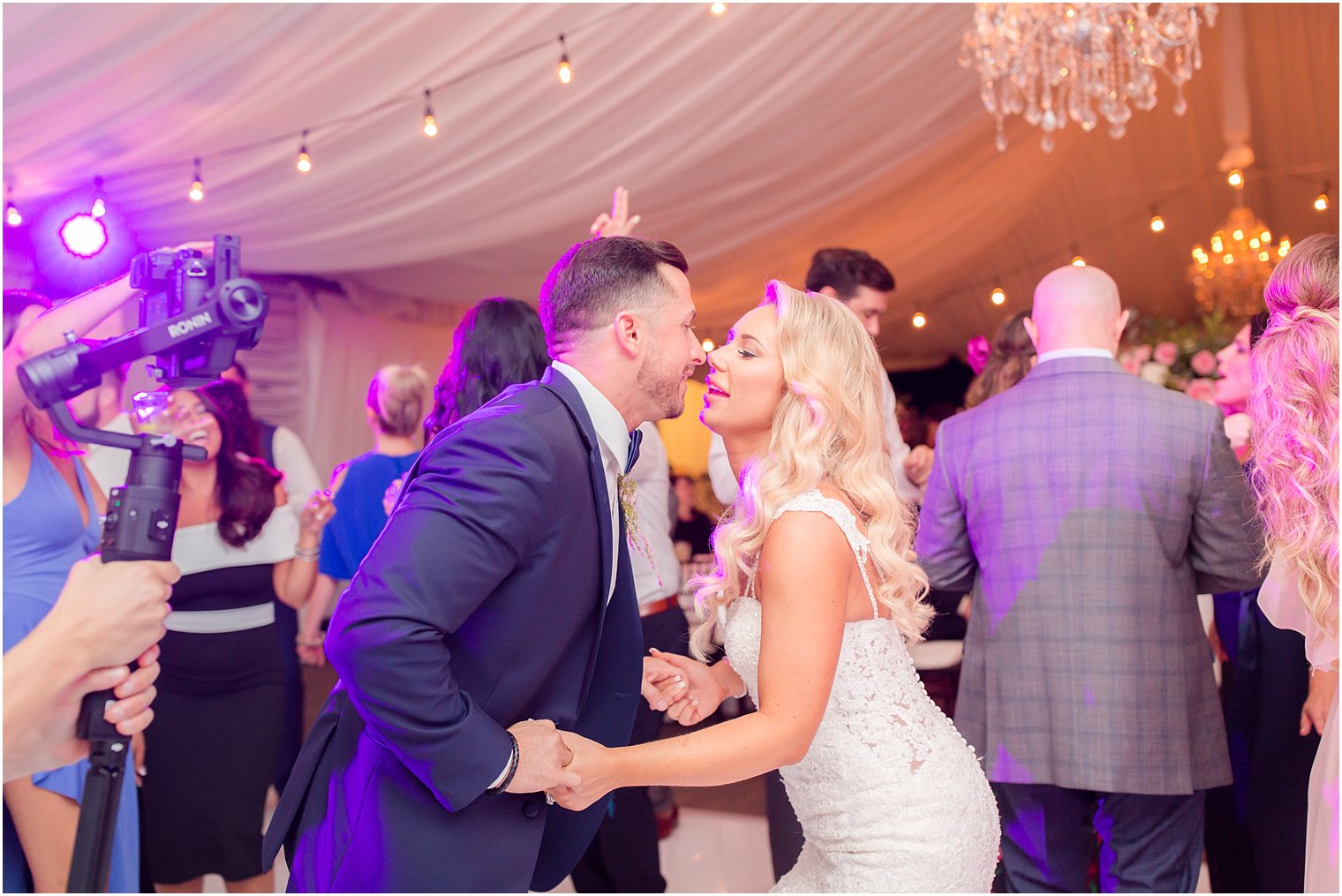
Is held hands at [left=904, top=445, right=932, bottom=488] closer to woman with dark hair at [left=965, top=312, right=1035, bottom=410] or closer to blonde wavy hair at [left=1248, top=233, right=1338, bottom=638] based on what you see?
woman with dark hair at [left=965, top=312, right=1035, bottom=410]

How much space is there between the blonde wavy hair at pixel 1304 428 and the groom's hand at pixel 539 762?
4.01 feet

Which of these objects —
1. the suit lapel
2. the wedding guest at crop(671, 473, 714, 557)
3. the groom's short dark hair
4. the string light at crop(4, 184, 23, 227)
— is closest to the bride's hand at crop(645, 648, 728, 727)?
the suit lapel

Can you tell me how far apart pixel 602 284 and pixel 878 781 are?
0.90 metres

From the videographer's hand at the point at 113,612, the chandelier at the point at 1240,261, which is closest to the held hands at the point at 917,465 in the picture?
the videographer's hand at the point at 113,612

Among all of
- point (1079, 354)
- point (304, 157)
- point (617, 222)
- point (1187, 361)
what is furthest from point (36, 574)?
point (1187, 361)

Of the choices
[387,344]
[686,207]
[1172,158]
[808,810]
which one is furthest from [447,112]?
[1172,158]

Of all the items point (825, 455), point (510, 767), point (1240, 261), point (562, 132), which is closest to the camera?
point (510, 767)

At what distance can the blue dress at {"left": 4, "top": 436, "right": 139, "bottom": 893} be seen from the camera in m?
1.72

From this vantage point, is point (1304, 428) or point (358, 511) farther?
point (358, 511)

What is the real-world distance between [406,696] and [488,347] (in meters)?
1.26

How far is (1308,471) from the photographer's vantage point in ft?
5.78

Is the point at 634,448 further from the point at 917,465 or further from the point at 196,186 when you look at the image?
the point at 196,186

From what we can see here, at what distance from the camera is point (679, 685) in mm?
1892

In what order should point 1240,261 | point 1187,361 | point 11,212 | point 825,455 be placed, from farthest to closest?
1. point 1240,261
2. point 1187,361
3. point 11,212
4. point 825,455
